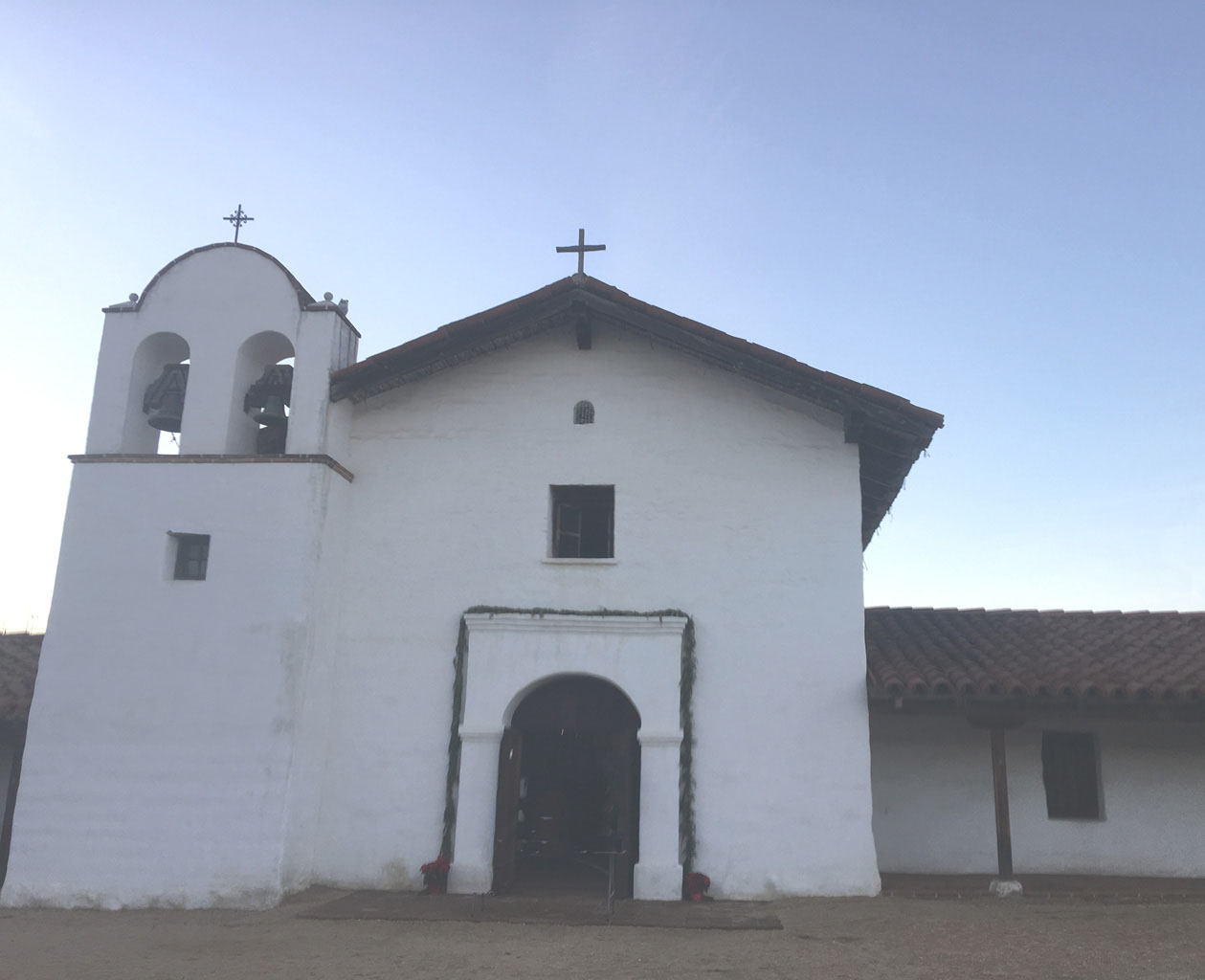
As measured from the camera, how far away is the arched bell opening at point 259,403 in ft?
40.8

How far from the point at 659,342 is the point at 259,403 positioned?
4.92m

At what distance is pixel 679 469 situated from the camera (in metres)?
12.3

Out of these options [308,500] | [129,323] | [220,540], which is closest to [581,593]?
[308,500]

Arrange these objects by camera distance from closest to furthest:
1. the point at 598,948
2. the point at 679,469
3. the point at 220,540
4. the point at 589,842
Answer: the point at 598,948 → the point at 220,540 → the point at 679,469 → the point at 589,842

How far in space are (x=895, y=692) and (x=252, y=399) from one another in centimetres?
820

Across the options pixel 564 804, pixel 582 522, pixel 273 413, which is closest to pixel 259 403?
pixel 273 413

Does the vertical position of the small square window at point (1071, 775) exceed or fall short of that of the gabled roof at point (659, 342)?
it falls short

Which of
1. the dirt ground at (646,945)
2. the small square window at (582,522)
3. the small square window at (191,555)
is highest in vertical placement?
the small square window at (582,522)

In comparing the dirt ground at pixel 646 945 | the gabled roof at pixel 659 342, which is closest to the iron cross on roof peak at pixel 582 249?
the gabled roof at pixel 659 342

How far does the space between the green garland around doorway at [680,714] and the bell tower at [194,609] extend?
1.51 metres

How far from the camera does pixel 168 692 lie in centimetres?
1116

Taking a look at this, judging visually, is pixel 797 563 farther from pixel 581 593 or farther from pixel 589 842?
pixel 589 842

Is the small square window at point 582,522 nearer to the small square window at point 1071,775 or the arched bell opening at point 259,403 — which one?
the arched bell opening at point 259,403

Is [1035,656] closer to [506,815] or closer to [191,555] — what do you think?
[506,815]
